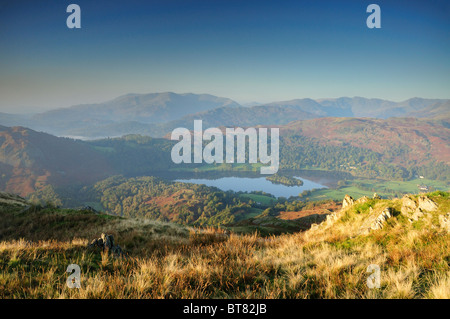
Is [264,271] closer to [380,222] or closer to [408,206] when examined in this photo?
[380,222]

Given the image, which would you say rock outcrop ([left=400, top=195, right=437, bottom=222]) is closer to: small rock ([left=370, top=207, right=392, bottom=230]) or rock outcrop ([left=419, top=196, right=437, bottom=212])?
rock outcrop ([left=419, top=196, right=437, bottom=212])

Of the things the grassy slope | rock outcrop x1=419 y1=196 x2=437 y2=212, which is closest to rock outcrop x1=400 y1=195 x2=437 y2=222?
rock outcrop x1=419 y1=196 x2=437 y2=212

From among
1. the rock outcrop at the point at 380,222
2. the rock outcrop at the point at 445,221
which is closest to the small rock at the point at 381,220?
the rock outcrop at the point at 380,222

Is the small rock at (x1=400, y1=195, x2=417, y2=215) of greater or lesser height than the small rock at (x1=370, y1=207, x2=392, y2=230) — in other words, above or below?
above

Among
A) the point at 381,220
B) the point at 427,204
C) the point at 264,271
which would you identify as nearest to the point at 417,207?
the point at 427,204

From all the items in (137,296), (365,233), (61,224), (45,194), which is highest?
(137,296)

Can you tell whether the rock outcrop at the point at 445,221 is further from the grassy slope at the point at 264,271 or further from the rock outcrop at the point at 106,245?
the rock outcrop at the point at 106,245

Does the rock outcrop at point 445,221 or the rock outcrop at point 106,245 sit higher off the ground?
the rock outcrop at point 445,221
